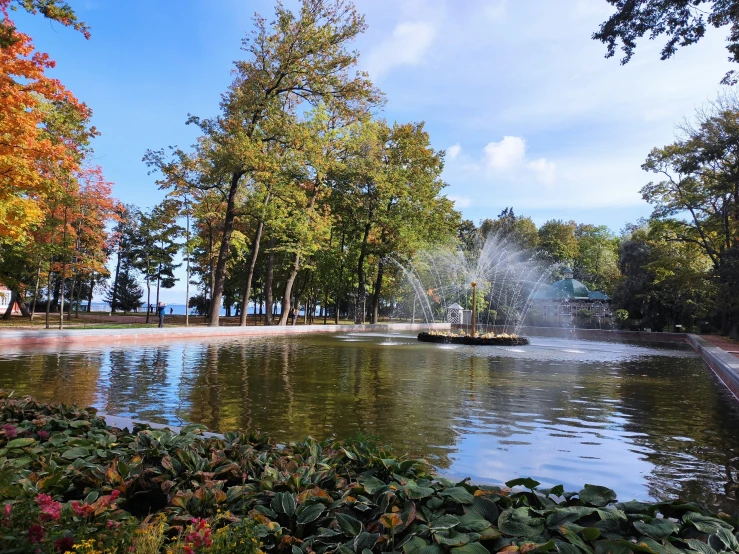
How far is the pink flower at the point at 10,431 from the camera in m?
4.32

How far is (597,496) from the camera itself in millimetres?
3225

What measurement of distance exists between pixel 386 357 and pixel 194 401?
879cm

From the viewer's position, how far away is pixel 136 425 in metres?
5.07

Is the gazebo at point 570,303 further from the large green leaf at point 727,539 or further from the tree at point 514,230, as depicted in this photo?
the large green leaf at point 727,539

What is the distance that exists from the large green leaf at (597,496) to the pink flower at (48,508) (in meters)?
2.95

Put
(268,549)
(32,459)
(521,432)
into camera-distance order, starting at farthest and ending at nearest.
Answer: (521,432), (32,459), (268,549)

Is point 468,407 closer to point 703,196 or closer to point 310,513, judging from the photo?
point 310,513

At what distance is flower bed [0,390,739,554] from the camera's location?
2.52 m

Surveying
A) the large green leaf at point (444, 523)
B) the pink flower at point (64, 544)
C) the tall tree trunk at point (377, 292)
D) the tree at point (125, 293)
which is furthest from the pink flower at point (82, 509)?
the tree at point (125, 293)

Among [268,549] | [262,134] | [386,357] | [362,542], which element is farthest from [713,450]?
[262,134]

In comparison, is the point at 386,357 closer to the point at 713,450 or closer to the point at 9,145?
the point at 713,450

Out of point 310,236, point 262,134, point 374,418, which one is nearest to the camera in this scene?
point 374,418

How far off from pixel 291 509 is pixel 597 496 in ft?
6.13

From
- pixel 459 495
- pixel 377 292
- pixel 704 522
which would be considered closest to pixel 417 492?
pixel 459 495
